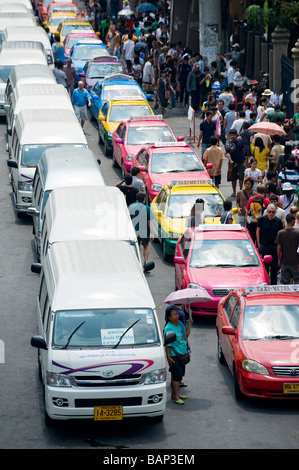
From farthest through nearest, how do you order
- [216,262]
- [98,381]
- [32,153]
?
[32,153]
[216,262]
[98,381]

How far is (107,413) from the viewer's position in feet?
47.0

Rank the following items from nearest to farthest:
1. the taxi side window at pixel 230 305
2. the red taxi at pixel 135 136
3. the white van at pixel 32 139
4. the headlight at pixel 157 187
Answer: the taxi side window at pixel 230 305 → the headlight at pixel 157 187 → the white van at pixel 32 139 → the red taxi at pixel 135 136

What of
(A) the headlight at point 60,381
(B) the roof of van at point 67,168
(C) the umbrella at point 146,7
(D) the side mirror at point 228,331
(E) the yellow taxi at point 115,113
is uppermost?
(A) the headlight at point 60,381

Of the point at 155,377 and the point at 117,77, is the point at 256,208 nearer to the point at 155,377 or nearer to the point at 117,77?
the point at 155,377

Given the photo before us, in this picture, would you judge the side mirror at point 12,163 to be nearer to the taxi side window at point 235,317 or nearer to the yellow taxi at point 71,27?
the taxi side window at point 235,317

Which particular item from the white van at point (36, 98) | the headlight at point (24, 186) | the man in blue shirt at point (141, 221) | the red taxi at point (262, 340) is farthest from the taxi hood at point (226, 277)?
the white van at point (36, 98)

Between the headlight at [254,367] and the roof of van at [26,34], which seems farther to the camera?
Answer: the roof of van at [26,34]

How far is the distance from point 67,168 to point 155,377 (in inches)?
368

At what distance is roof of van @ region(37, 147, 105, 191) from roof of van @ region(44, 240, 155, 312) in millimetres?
5522

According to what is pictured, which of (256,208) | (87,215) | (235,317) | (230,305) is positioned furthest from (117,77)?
(235,317)

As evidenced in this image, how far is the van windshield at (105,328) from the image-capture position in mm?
14719

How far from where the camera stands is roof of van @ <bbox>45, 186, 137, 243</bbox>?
19359 millimetres

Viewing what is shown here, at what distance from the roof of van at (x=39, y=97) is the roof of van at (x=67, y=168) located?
16.9 feet

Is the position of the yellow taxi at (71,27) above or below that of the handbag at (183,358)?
below
